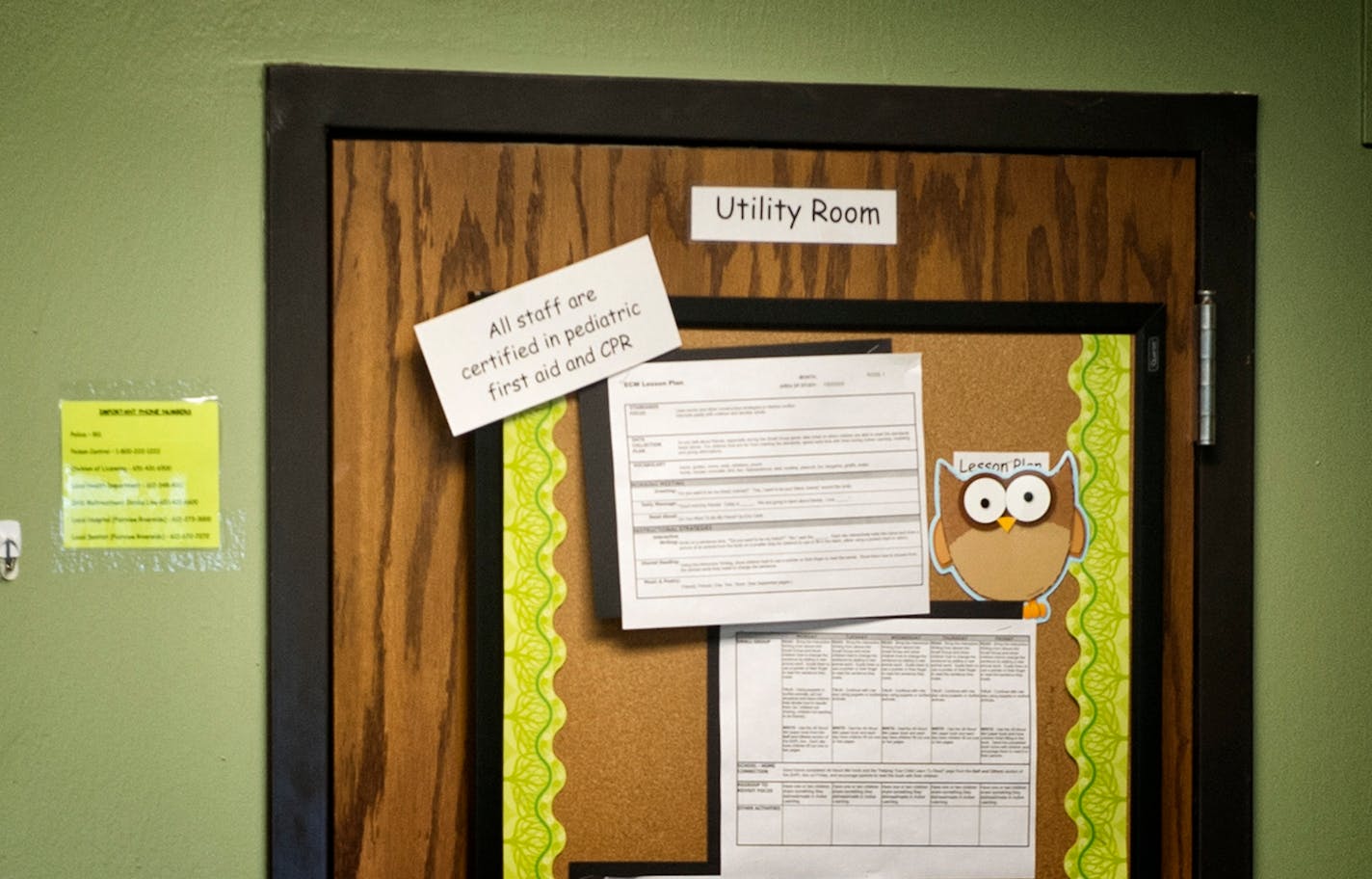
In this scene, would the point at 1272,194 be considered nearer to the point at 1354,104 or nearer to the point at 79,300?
the point at 1354,104

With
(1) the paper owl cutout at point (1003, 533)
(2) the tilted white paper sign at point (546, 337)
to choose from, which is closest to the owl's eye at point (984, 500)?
(1) the paper owl cutout at point (1003, 533)

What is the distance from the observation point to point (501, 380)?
0.96 m

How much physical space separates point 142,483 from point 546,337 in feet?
1.35

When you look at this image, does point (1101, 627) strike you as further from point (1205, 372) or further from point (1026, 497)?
point (1205, 372)

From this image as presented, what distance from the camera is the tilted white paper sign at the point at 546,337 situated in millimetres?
958

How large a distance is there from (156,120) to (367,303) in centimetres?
26

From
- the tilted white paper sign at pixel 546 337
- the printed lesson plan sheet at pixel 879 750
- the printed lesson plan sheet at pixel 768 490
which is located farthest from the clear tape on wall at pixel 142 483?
the printed lesson plan sheet at pixel 879 750

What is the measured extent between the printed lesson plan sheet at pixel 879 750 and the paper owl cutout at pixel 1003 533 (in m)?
0.04

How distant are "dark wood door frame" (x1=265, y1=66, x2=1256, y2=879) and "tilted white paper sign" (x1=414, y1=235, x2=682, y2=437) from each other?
12 cm

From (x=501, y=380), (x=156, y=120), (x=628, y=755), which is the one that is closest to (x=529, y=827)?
(x=628, y=755)

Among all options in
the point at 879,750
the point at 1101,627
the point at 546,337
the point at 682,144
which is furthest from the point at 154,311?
the point at 1101,627

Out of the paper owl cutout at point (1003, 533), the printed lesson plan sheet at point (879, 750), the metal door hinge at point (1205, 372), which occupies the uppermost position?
the metal door hinge at point (1205, 372)

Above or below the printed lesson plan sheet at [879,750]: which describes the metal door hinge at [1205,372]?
above

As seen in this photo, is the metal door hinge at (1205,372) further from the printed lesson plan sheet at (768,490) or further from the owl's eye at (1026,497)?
the printed lesson plan sheet at (768,490)
